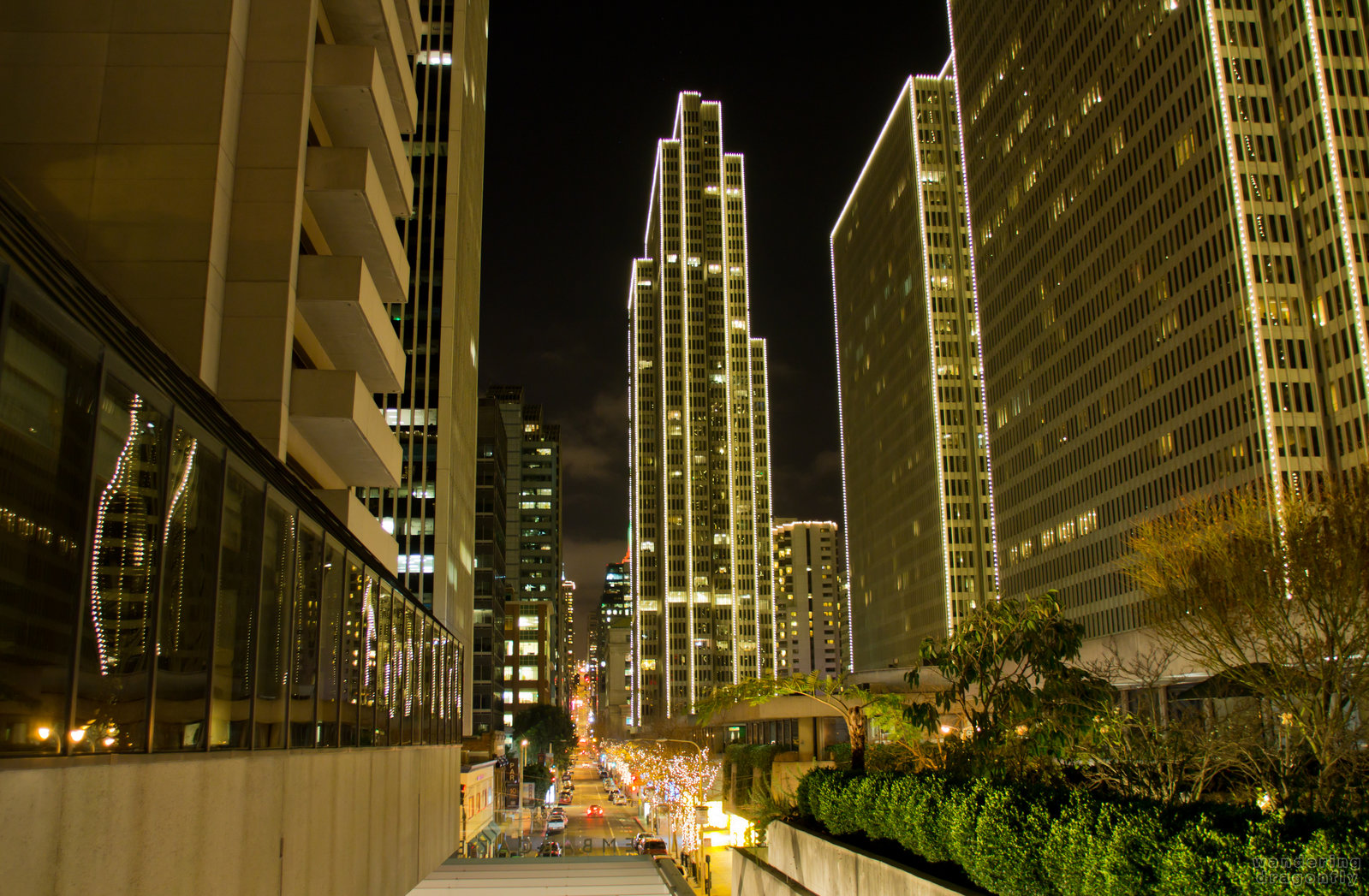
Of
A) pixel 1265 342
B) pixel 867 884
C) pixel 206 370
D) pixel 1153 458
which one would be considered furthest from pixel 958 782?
pixel 1153 458

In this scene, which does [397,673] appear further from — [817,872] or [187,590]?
[187,590]

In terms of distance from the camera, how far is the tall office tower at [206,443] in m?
6.77

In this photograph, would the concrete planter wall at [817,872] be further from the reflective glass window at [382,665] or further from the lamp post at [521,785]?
the lamp post at [521,785]

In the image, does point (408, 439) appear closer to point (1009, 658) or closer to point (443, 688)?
point (443, 688)

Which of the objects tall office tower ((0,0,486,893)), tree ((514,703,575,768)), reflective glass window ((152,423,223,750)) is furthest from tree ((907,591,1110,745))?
tree ((514,703,575,768))

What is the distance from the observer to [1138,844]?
11.2 metres

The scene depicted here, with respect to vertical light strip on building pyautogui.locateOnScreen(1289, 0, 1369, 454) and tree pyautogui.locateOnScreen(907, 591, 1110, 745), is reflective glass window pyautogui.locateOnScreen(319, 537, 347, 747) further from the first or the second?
vertical light strip on building pyautogui.locateOnScreen(1289, 0, 1369, 454)

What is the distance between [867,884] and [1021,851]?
17.2ft

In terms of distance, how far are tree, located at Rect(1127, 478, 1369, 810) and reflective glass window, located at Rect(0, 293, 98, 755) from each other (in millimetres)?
16902

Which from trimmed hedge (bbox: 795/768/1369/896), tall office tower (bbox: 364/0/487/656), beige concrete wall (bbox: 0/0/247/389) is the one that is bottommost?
trimmed hedge (bbox: 795/768/1369/896)

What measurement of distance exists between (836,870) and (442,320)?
6341 cm

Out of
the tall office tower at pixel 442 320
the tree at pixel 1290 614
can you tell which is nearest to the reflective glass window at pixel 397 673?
the tree at pixel 1290 614

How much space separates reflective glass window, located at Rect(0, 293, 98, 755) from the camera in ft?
20.5

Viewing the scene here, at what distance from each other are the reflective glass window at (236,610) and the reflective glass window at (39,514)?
2540mm
